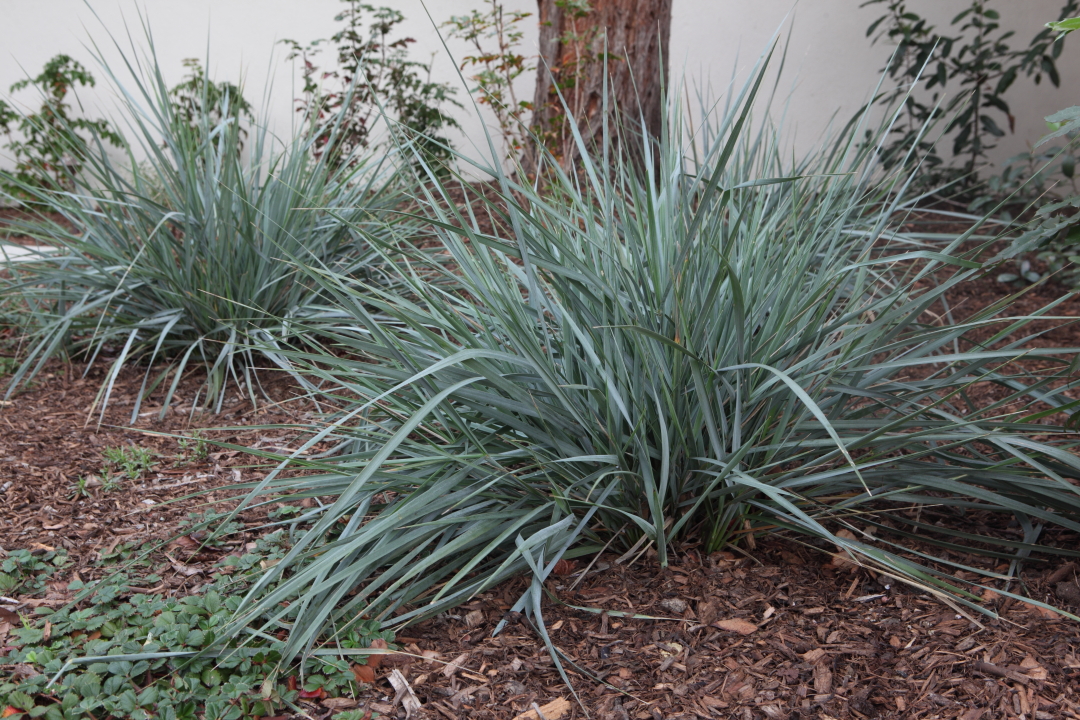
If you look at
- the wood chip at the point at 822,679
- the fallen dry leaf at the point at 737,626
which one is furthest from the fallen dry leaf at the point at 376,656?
the wood chip at the point at 822,679

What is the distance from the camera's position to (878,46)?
5855 millimetres

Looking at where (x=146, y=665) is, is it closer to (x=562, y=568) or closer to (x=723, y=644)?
(x=562, y=568)

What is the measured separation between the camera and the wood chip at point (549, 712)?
145 cm

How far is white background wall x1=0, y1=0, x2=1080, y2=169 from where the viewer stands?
19.1ft

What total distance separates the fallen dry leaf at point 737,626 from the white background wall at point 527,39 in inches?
180

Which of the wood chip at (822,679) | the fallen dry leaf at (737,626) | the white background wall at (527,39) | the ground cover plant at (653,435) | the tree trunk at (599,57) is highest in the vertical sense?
the white background wall at (527,39)

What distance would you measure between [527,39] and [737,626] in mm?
5583

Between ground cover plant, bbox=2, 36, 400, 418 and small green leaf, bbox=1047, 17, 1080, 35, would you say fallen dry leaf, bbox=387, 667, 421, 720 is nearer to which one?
ground cover plant, bbox=2, 36, 400, 418

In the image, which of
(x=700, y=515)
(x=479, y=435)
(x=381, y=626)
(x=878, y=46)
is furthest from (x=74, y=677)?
(x=878, y=46)

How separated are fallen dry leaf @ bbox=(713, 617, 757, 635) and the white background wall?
457cm

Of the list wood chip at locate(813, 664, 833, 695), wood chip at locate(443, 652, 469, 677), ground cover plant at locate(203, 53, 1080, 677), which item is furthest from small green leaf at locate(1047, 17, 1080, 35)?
wood chip at locate(443, 652, 469, 677)

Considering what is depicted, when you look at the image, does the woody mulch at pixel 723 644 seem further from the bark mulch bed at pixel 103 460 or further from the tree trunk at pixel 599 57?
the tree trunk at pixel 599 57

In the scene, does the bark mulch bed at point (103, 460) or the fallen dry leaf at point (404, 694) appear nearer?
the fallen dry leaf at point (404, 694)

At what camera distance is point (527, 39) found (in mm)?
6230
